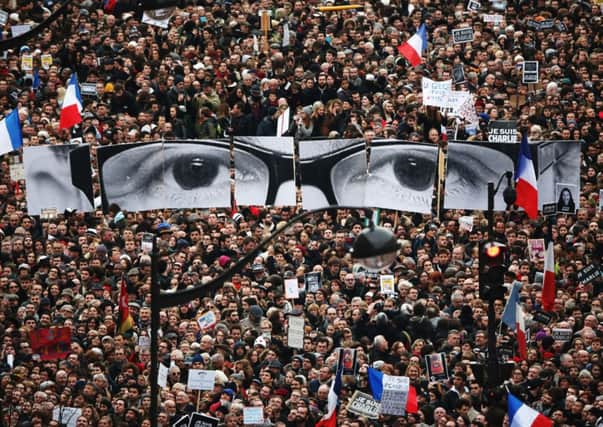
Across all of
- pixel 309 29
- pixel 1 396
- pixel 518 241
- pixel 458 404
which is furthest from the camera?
pixel 309 29

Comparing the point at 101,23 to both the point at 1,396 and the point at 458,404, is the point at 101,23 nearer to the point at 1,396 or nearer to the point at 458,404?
the point at 1,396

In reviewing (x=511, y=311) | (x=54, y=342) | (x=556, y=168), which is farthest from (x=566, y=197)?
(x=54, y=342)

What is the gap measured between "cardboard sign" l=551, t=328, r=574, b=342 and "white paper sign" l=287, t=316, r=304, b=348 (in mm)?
3228

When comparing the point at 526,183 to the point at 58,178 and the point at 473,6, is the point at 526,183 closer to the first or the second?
the point at 473,6

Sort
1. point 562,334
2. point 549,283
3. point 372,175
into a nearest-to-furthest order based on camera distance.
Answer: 1. point 562,334
2. point 549,283
3. point 372,175

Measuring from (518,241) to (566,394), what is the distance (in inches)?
155

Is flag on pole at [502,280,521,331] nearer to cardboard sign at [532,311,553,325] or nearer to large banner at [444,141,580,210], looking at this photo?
cardboard sign at [532,311,553,325]

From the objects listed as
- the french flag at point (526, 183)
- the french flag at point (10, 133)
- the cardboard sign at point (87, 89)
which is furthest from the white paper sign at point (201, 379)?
the cardboard sign at point (87, 89)

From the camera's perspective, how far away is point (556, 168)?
2341 centimetres

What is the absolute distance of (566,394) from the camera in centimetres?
1834

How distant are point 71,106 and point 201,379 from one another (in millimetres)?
7000

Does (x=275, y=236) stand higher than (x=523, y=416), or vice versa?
(x=275, y=236)

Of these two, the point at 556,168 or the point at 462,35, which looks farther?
the point at 462,35

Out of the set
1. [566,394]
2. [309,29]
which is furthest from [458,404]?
[309,29]
